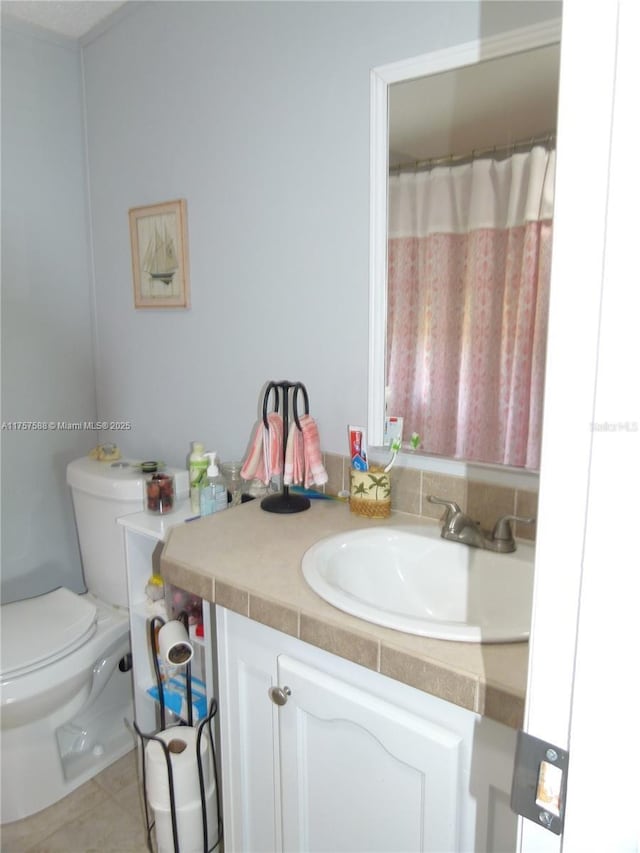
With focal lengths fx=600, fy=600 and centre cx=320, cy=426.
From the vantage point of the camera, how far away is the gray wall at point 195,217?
1.46m

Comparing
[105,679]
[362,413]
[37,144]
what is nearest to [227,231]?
[362,413]

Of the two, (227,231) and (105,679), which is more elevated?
(227,231)

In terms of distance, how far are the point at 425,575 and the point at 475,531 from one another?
139mm

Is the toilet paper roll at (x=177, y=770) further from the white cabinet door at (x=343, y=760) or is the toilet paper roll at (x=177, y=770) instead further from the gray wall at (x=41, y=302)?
the gray wall at (x=41, y=302)

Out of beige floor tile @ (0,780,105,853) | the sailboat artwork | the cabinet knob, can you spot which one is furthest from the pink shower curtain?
beige floor tile @ (0,780,105,853)

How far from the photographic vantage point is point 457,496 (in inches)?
53.5

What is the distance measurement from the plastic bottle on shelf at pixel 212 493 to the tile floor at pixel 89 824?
2.86ft

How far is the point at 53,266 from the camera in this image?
6.93ft

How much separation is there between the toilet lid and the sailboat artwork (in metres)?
1.04

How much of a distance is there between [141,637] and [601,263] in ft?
5.31

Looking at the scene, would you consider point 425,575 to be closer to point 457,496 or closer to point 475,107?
point 457,496

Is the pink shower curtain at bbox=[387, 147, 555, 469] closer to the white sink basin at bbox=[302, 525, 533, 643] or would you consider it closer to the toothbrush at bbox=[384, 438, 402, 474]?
the toothbrush at bbox=[384, 438, 402, 474]

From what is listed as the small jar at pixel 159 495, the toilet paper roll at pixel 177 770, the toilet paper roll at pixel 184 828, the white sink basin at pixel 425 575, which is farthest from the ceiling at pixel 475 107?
the toilet paper roll at pixel 184 828

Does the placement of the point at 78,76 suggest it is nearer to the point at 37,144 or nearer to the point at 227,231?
the point at 37,144
